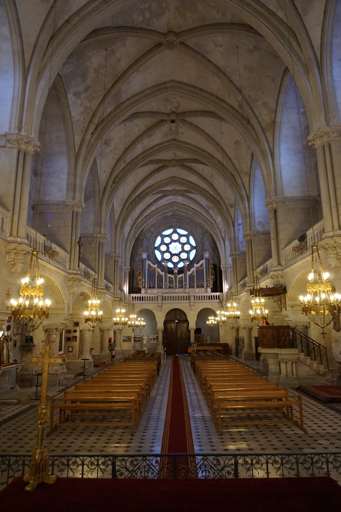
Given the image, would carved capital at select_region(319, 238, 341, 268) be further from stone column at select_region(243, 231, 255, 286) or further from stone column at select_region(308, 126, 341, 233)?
stone column at select_region(243, 231, 255, 286)

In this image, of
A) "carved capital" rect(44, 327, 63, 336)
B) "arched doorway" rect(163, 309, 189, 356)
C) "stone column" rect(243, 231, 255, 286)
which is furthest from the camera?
"arched doorway" rect(163, 309, 189, 356)

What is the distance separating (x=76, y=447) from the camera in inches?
279

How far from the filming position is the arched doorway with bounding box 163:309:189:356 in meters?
36.6

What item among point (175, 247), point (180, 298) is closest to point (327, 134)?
point (180, 298)

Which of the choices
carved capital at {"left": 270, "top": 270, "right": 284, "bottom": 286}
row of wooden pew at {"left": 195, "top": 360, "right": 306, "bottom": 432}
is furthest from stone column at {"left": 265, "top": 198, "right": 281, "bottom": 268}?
row of wooden pew at {"left": 195, "top": 360, "right": 306, "bottom": 432}

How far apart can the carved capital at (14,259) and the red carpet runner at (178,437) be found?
20.8 ft

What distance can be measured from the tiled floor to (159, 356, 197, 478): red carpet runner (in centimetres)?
16

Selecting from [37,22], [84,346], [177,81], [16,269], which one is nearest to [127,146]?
[177,81]

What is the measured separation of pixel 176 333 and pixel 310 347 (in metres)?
21.8

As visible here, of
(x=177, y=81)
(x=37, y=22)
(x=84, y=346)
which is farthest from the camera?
(x=84, y=346)

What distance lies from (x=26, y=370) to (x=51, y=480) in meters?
13.0

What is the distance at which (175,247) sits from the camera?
40.0 m

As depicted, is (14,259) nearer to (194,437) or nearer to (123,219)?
(194,437)

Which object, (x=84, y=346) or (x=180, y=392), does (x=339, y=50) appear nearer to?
(x=180, y=392)
